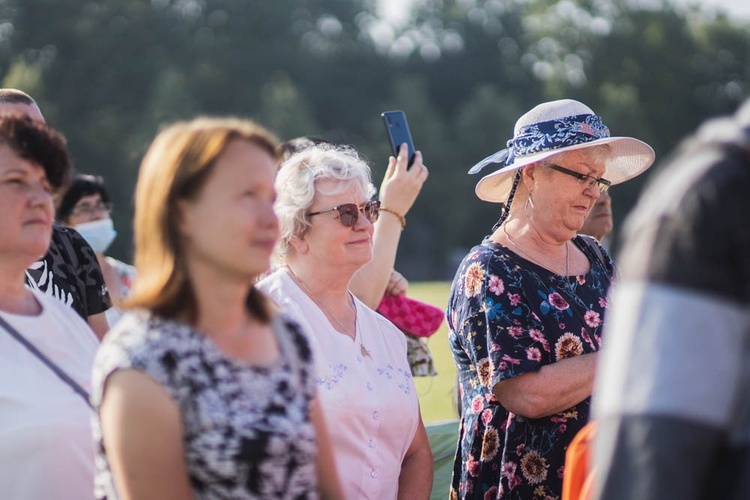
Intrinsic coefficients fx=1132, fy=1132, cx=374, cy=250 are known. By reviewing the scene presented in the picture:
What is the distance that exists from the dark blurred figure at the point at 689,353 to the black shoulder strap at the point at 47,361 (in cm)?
159

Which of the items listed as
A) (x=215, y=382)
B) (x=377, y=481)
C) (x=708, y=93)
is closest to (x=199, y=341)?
(x=215, y=382)

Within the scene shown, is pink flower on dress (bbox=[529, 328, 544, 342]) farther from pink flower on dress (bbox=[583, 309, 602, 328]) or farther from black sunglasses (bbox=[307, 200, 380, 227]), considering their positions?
black sunglasses (bbox=[307, 200, 380, 227])

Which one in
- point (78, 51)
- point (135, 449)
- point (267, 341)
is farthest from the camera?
point (78, 51)

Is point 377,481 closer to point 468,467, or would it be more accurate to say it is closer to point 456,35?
point 468,467

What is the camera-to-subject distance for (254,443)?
2373 millimetres

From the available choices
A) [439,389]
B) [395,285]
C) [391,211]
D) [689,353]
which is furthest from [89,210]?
[439,389]

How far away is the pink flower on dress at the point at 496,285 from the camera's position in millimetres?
3922

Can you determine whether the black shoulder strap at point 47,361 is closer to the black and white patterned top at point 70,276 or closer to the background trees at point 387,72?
the black and white patterned top at point 70,276

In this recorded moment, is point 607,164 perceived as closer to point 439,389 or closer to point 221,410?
point 221,410

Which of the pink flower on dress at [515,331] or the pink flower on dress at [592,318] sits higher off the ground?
the pink flower on dress at [592,318]

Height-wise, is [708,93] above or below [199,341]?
above

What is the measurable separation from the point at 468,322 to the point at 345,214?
24.4 inches

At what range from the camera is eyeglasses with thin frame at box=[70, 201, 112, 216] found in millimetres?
7141

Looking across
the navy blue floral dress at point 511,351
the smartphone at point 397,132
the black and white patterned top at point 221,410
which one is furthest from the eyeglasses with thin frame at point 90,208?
the black and white patterned top at point 221,410
